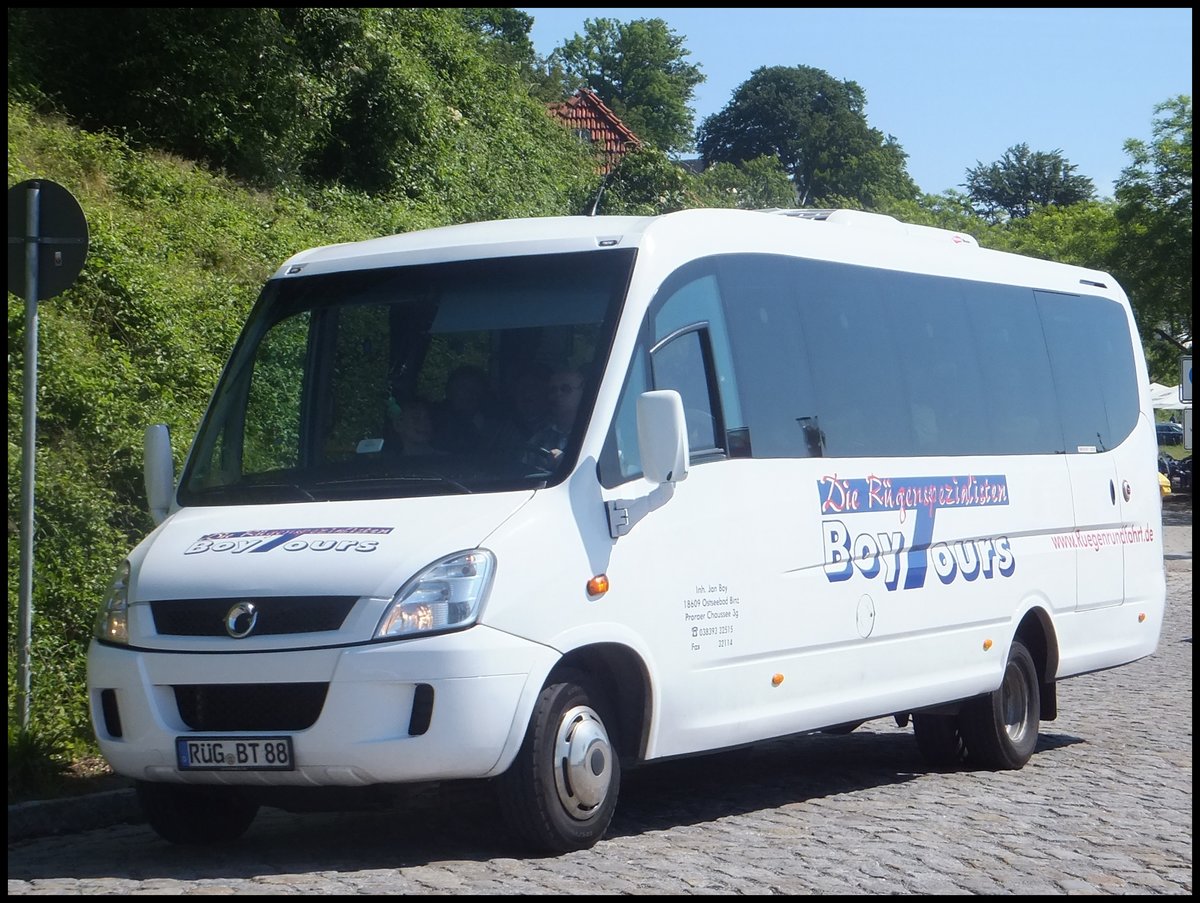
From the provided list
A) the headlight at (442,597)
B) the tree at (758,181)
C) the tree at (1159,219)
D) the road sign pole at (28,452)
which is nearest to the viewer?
the headlight at (442,597)

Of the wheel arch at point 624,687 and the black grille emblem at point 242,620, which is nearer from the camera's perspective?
the black grille emblem at point 242,620

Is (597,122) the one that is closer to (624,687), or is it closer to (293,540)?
(624,687)

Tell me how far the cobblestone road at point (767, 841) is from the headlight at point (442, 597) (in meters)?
0.83

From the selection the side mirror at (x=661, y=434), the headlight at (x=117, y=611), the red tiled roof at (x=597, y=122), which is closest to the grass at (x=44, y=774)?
the headlight at (x=117, y=611)

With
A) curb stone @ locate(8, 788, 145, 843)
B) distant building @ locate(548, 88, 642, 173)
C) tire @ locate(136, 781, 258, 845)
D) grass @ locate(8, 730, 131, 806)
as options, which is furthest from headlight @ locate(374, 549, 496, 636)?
distant building @ locate(548, 88, 642, 173)

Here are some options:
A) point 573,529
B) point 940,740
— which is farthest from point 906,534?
point 573,529

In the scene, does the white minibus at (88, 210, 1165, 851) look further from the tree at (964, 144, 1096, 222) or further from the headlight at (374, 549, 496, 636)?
the tree at (964, 144, 1096, 222)

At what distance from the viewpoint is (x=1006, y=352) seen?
37.3 feet

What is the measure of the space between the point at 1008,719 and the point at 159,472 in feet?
17.4

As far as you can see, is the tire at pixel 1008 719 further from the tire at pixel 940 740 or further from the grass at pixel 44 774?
the grass at pixel 44 774

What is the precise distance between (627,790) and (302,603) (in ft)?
10.7

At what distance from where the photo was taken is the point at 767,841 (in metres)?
7.88

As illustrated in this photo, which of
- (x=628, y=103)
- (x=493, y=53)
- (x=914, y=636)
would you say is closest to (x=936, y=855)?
(x=914, y=636)

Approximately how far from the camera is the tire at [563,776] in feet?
23.6
